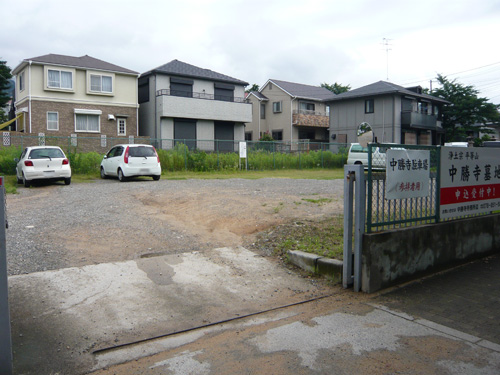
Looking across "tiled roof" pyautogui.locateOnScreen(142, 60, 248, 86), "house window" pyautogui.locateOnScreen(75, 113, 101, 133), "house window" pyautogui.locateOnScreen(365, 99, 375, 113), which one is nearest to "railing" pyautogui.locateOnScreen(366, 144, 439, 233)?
"house window" pyautogui.locateOnScreen(75, 113, 101, 133)

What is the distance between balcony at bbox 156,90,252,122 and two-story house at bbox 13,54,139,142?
8.01 feet

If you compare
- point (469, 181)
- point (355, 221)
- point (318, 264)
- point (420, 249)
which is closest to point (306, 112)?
point (469, 181)

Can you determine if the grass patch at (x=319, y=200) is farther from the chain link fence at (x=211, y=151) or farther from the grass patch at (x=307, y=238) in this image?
the chain link fence at (x=211, y=151)

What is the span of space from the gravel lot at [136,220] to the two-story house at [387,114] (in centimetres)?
2663

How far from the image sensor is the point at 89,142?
23188 millimetres

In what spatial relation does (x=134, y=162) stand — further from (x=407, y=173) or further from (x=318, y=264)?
(x=407, y=173)

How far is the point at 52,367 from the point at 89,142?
21455 millimetres

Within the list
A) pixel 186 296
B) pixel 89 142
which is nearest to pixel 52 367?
pixel 186 296

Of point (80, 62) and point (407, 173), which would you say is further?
point (80, 62)

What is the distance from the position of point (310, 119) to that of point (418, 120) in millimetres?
10072

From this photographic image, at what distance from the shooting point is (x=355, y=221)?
528 cm

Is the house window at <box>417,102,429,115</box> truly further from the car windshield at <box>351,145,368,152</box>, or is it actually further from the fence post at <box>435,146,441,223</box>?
the fence post at <box>435,146,441,223</box>

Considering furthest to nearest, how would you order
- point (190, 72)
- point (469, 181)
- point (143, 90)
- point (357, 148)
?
1. point (143, 90)
2. point (190, 72)
3. point (357, 148)
4. point (469, 181)

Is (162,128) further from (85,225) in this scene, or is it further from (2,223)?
(2,223)
